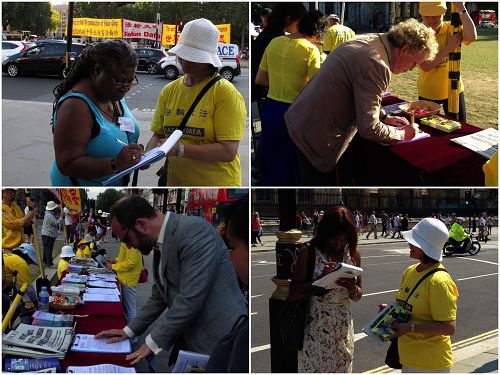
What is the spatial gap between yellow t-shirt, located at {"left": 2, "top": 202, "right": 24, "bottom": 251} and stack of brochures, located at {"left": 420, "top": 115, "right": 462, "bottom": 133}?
2391 millimetres

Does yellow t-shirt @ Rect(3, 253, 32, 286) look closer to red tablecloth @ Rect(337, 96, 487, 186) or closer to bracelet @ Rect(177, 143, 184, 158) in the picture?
bracelet @ Rect(177, 143, 184, 158)

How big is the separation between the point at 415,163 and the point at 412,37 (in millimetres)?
631

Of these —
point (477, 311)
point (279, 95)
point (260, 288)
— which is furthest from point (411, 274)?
point (477, 311)

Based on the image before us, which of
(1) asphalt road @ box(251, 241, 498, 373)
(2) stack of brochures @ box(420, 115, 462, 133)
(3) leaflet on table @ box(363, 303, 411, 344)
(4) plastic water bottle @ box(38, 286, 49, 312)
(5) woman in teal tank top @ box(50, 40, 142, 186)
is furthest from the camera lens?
(1) asphalt road @ box(251, 241, 498, 373)

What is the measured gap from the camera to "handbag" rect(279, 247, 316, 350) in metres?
3.12

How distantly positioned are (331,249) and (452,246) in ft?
34.1

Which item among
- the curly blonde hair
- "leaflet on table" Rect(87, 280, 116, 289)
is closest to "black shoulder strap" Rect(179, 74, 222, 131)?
the curly blonde hair

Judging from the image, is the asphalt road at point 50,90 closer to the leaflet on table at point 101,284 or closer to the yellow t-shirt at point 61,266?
the yellow t-shirt at point 61,266

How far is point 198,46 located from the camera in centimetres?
289

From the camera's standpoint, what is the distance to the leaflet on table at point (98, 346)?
108 inches

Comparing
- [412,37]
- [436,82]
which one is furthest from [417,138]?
[436,82]

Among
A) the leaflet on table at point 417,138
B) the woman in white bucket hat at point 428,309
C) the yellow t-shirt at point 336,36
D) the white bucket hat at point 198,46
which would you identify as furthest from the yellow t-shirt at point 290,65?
the woman in white bucket hat at point 428,309

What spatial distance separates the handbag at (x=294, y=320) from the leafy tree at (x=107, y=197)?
3.22ft

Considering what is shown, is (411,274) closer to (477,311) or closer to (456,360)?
(456,360)
